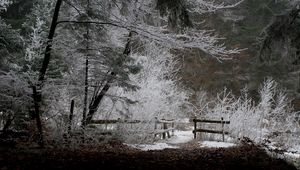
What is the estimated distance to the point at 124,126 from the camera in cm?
1338

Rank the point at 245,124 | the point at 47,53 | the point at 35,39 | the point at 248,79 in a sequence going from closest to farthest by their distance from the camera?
1. the point at 47,53
2. the point at 35,39
3. the point at 245,124
4. the point at 248,79

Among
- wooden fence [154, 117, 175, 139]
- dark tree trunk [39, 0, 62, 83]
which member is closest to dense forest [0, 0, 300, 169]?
dark tree trunk [39, 0, 62, 83]

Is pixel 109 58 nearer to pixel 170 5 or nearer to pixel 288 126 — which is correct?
pixel 170 5

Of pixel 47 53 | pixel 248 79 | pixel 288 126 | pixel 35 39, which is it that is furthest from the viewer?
pixel 248 79

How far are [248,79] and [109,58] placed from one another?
2037cm

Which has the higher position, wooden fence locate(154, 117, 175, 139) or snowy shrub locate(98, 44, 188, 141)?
snowy shrub locate(98, 44, 188, 141)

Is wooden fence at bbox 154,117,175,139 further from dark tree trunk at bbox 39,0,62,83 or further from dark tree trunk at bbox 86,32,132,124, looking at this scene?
dark tree trunk at bbox 39,0,62,83

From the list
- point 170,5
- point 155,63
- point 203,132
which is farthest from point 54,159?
point 155,63

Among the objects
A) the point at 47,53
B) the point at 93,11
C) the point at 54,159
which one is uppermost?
the point at 93,11

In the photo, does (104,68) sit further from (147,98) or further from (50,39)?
(147,98)

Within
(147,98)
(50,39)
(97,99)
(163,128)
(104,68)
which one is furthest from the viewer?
(163,128)

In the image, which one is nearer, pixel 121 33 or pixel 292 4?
pixel 292 4

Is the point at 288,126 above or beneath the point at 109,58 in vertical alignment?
beneath

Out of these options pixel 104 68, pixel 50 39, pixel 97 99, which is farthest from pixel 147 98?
pixel 50 39
